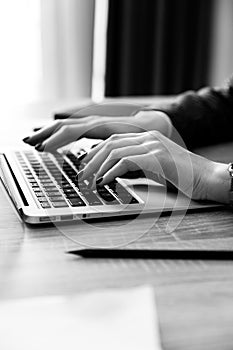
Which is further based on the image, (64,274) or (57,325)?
(64,274)

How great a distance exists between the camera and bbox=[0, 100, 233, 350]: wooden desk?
0.55 m

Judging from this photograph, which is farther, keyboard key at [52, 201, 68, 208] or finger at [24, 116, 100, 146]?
finger at [24, 116, 100, 146]

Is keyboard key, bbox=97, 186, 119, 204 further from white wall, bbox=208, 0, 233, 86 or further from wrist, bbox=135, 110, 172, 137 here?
→ white wall, bbox=208, 0, 233, 86

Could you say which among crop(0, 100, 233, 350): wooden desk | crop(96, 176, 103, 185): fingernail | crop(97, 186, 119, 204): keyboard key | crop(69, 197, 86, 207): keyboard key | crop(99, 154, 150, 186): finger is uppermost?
crop(99, 154, 150, 186): finger

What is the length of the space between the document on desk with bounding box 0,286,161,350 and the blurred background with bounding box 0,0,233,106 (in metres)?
1.88

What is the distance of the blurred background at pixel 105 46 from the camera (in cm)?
242

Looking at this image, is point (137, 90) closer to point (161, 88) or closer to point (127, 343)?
point (161, 88)

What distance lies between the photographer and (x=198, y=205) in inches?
34.6

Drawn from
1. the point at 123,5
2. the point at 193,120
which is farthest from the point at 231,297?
the point at 123,5

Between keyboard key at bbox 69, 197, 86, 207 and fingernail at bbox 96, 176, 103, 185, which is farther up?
fingernail at bbox 96, 176, 103, 185

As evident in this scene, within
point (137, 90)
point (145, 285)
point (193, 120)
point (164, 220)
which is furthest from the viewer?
point (137, 90)

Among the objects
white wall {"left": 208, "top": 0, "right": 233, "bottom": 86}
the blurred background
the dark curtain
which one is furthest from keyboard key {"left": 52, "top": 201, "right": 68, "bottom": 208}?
white wall {"left": 208, "top": 0, "right": 233, "bottom": 86}

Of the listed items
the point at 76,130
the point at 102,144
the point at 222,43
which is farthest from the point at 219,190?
the point at 222,43

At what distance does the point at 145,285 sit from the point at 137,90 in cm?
204
